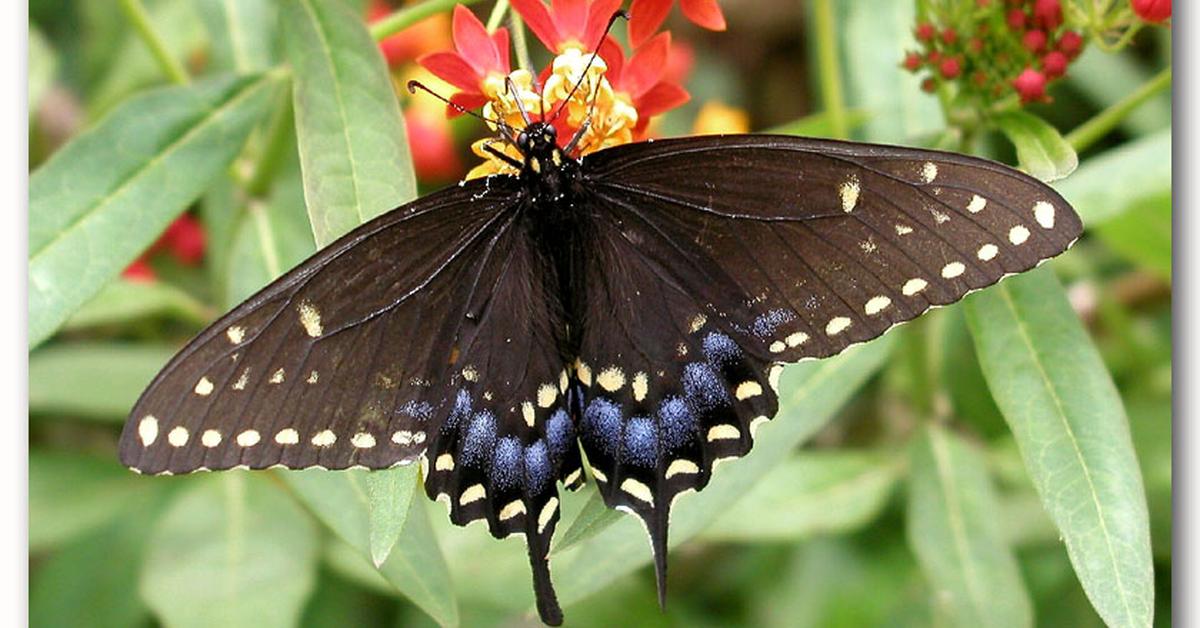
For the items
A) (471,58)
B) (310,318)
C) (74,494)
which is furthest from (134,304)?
(471,58)

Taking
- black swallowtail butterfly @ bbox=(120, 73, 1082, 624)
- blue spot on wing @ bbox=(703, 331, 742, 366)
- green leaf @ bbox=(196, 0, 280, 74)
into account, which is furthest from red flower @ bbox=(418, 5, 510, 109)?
green leaf @ bbox=(196, 0, 280, 74)

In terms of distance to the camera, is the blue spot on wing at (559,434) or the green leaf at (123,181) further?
the green leaf at (123,181)

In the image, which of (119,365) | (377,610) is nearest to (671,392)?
(377,610)

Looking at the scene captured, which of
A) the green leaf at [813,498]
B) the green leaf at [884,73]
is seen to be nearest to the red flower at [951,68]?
the green leaf at [884,73]

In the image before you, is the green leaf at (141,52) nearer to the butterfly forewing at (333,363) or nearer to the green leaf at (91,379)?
the green leaf at (91,379)

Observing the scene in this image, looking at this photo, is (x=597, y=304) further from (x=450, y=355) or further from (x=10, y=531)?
(x=10, y=531)

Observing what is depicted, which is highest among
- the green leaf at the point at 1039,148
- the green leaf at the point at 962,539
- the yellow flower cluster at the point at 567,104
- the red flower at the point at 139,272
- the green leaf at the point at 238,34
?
the green leaf at the point at 238,34
